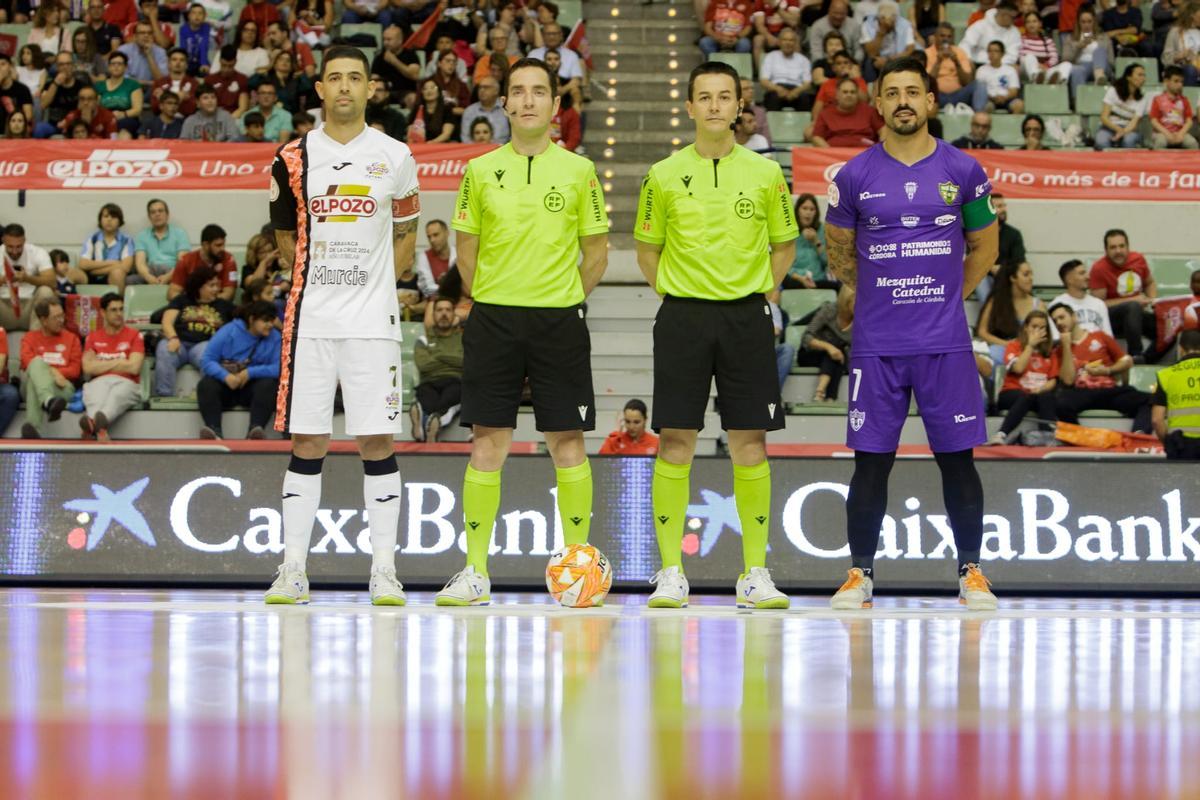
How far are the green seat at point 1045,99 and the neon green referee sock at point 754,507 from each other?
10.5m

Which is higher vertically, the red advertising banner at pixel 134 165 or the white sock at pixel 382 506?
the red advertising banner at pixel 134 165

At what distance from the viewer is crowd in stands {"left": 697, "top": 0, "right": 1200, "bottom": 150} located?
14.9 meters

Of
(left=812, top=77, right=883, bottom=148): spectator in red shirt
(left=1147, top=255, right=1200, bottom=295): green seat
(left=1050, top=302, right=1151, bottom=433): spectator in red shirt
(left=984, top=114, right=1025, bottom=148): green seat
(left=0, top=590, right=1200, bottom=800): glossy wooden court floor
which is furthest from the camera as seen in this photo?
(left=984, top=114, right=1025, bottom=148): green seat

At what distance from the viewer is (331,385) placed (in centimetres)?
632

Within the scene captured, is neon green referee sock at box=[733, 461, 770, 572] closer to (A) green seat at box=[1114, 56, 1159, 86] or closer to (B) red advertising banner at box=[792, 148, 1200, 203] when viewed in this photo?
(B) red advertising banner at box=[792, 148, 1200, 203]

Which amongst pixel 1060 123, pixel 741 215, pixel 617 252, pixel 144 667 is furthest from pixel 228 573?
pixel 1060 123

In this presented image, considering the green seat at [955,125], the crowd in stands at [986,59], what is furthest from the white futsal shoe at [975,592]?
the green seat at [955,125]

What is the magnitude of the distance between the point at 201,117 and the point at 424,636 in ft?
36.4

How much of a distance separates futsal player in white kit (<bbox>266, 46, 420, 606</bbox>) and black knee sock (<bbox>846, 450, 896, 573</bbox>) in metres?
1.83

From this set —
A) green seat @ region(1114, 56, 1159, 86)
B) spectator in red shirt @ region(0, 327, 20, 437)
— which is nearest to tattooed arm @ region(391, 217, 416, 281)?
spectator in red shirt @ region(0, 327, 20, 437)

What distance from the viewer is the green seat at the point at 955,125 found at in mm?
14875

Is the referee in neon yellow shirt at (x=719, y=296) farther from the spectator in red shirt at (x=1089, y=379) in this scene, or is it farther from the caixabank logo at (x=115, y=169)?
the caixabank logo at (x=115, y=169)

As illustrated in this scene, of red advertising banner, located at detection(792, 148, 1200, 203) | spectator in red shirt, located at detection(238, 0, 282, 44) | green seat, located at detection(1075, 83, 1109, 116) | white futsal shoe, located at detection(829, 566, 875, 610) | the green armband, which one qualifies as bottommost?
white futsal shoe, located at detection(829, 566, 875, 610)

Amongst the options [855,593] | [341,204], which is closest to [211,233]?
[341,204]
